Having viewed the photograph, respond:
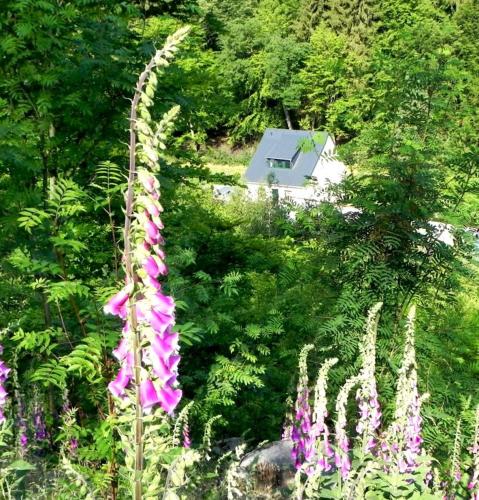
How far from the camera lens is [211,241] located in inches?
288

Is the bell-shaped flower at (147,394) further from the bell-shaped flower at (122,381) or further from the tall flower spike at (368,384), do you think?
the tall flower spike at (368,384)

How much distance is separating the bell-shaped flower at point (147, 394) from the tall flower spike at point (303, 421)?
77.1 inches

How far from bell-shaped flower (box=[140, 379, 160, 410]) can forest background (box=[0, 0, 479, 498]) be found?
1.93 m

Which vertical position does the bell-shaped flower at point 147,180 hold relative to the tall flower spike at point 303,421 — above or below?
above

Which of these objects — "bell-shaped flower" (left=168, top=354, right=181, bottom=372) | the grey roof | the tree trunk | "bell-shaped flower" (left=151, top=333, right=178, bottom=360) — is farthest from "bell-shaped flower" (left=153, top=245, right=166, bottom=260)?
the tree trunk

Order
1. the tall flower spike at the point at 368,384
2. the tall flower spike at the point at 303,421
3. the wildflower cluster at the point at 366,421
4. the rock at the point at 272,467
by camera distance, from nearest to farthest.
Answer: the wildflower cluster at the point at 366,421, the tall flower spike at the point at 368,384, the tall flower spike at the point at 303,421, the rock at the point at 272,467

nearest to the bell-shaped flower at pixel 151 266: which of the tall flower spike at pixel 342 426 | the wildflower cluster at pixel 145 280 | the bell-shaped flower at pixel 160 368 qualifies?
the wildflower cluster at pixel 145 280

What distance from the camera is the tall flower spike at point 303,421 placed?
3663 mm

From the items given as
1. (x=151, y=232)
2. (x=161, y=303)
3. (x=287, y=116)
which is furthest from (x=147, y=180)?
(x=287, y=116)

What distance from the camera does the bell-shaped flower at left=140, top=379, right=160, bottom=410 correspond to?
1755 millimetres

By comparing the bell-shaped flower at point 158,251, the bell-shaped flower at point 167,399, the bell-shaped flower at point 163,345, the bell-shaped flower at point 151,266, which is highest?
the bell-shaped flower at point 158,251

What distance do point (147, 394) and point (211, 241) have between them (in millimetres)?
5581

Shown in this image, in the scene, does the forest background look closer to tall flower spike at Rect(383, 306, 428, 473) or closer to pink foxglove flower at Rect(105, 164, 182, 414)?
tall flower spike at Rect(383, 306, 428, 473)

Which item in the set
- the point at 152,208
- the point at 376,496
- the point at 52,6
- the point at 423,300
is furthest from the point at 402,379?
the point at 52,6
